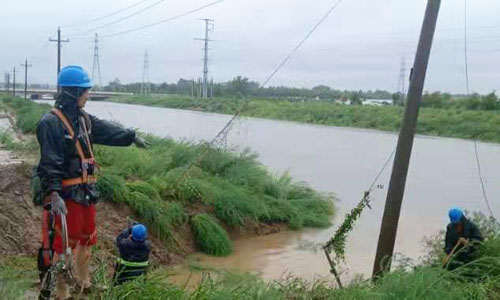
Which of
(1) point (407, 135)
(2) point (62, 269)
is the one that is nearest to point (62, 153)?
(2) point (62, 269)

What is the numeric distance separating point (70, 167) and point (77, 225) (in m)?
0.47

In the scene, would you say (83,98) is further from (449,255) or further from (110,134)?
(449,255)

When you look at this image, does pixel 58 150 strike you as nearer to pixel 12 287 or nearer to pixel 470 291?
pixel 12 287

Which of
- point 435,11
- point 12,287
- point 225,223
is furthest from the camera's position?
point 225,223

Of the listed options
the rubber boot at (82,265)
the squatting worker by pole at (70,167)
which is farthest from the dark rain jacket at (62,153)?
the rubber boot at (82,265)

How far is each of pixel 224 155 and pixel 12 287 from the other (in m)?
10.6

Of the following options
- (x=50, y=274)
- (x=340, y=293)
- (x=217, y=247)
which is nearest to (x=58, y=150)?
(x=50, y=274)

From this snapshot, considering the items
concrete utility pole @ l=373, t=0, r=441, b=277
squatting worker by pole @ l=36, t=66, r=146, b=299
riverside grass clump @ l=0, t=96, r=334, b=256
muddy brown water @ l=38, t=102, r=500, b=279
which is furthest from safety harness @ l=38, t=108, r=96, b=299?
riverside grass clump @ l=0, t=96, r=334, b=256

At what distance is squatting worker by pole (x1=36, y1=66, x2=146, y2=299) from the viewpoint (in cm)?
411

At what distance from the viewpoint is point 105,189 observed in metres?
9.95

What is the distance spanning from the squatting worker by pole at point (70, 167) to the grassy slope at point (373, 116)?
29552 mm

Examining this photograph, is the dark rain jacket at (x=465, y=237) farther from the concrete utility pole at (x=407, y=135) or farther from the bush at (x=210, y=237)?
the bush at (x=210, y=237)

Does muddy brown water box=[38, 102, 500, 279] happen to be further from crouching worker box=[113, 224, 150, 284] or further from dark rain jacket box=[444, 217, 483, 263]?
crouching worker box=[113, 224, 150, 284]

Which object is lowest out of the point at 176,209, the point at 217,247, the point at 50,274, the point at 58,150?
the point at 217,247
